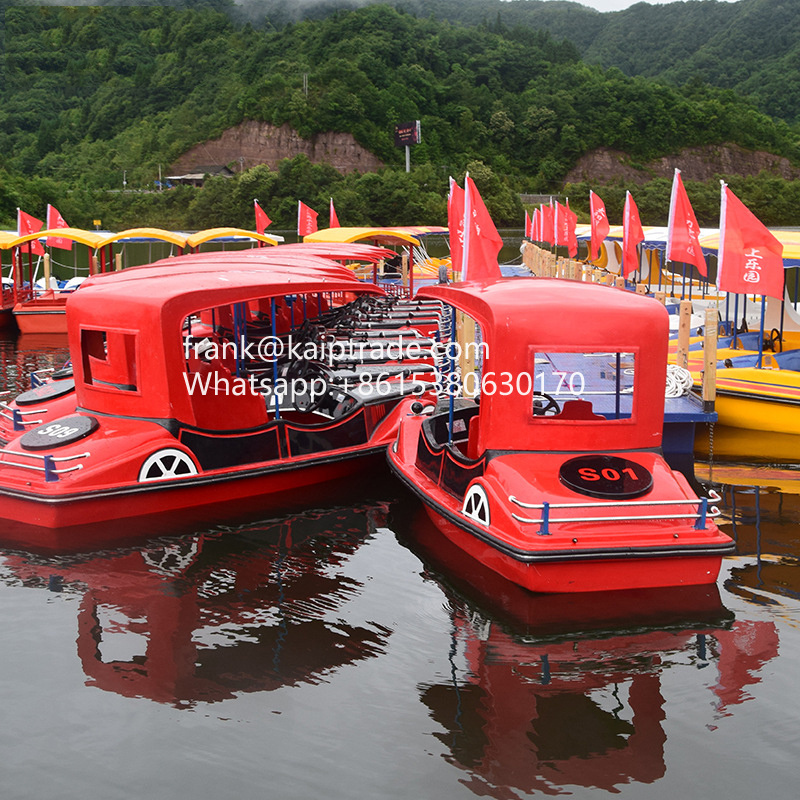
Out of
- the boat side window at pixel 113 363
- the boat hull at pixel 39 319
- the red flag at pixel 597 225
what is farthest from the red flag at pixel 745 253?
the boat hull at pixel 39 319

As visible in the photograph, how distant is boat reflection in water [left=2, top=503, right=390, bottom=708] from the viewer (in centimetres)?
710

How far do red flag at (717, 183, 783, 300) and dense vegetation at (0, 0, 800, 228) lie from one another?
183 feet

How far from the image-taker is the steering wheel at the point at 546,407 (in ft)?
31.8

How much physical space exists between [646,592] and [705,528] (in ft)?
2.57

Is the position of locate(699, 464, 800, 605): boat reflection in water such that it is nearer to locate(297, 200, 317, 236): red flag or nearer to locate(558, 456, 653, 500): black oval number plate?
locate(558, 456, 653, 500): black oval number plate

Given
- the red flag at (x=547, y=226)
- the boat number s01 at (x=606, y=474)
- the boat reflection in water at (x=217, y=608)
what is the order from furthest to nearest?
the red flag at (x=547, y=226)
the boat number s01 at (x=606, y=474)
the boat reflection in water at (x=217, y=608)

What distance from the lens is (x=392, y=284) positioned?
1148 inches

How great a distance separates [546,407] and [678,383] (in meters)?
4.28

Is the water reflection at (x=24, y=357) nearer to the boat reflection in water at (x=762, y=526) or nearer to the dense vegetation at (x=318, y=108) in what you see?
the boat reflection in water at (x=762, y=526)

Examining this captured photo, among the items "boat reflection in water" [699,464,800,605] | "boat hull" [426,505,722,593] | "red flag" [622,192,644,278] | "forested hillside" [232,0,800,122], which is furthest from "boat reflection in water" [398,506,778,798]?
"forested hillside" [232,0,800,122]

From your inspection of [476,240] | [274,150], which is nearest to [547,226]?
[476,240]

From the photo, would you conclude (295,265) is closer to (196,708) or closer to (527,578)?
(527,578)

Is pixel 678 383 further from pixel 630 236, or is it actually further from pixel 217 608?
pixel 630 236

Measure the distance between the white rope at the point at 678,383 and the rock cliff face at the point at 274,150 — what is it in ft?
252
